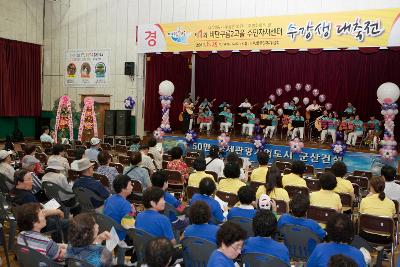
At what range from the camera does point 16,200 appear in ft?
14.8

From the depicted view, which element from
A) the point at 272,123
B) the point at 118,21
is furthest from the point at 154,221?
the point at 118,21

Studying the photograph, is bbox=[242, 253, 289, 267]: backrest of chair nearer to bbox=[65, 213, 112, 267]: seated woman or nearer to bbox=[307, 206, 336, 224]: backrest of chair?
bbox=[65, 213, 112, 267]: seated woman

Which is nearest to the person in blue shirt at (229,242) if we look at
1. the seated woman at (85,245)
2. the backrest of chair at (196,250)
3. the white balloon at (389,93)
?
the backrest of chair at (196,250)

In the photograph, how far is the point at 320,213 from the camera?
14.9 ft

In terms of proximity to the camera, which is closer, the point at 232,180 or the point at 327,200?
the point at 327,200

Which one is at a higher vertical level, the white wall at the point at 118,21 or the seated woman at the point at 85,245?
the white wall at the point at 118,21

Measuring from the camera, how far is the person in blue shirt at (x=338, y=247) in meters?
3.04

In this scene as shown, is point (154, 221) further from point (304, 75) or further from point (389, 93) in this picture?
point (304, 75)

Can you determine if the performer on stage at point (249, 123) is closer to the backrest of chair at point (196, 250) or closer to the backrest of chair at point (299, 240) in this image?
the backrest of chair at point (299, 240)

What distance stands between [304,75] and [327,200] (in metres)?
11.2

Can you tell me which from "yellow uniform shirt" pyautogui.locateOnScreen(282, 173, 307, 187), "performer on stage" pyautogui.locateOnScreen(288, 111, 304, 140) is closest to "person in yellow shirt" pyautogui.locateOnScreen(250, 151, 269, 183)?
"yellow uniform shirt" pyautogui.locateOnScreen(282, 173, 307, 187)

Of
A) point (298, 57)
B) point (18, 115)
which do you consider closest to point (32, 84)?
point (18, 115)

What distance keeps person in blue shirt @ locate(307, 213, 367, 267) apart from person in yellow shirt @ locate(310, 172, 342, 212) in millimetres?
1646

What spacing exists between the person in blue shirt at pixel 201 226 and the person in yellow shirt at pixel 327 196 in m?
1.77
